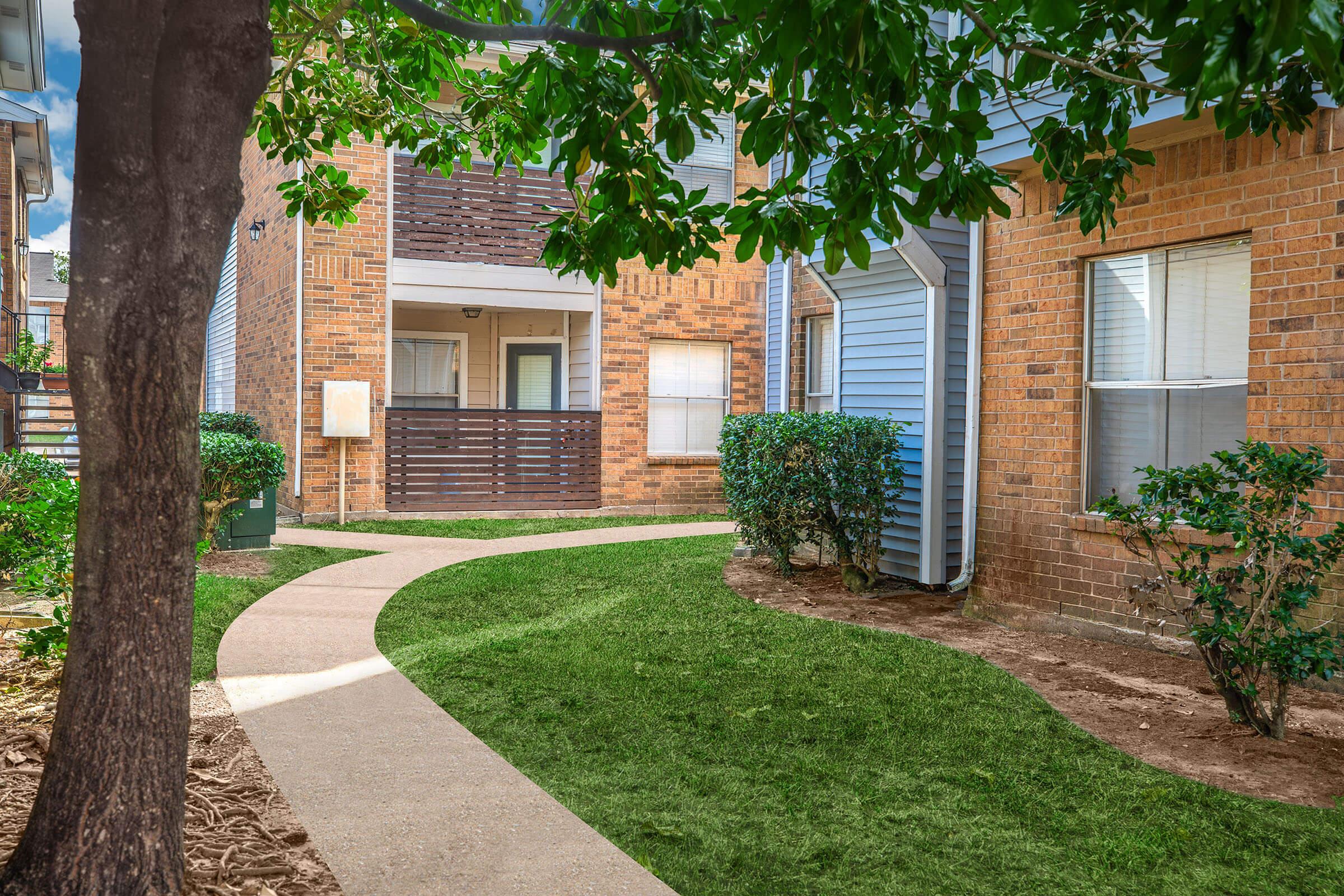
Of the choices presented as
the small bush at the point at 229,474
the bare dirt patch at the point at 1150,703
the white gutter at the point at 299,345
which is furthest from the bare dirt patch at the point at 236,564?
the bare dirt patch at the point at 1150,703

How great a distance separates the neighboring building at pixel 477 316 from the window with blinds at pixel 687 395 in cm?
3

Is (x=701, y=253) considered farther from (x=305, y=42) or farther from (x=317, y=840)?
(x=317, y=840)

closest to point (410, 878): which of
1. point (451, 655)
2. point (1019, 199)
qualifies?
point (451, 655)

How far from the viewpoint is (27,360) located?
66.0 feet

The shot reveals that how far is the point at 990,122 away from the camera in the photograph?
7477 mm

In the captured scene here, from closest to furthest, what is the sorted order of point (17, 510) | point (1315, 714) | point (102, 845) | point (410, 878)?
point (102, 845) → point (410, 878) → point (1315, 714) → point (17, 510)

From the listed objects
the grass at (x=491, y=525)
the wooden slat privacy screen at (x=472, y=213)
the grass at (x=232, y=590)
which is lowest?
the grass at (x=232, y=590)

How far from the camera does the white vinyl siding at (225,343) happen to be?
62.2 ft

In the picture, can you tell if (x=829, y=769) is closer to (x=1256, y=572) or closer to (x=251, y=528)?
(x=1256, y=572)

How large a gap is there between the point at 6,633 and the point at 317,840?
4.05 metres

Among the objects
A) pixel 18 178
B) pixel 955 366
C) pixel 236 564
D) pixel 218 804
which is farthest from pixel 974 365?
pixel 18 178

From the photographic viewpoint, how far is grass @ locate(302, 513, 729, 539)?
1331 cm

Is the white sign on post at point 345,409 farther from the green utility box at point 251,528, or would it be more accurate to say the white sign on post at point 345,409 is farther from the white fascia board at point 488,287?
the green utility box at point 251,528

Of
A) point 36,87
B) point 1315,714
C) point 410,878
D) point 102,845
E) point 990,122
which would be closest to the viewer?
point 102,845
